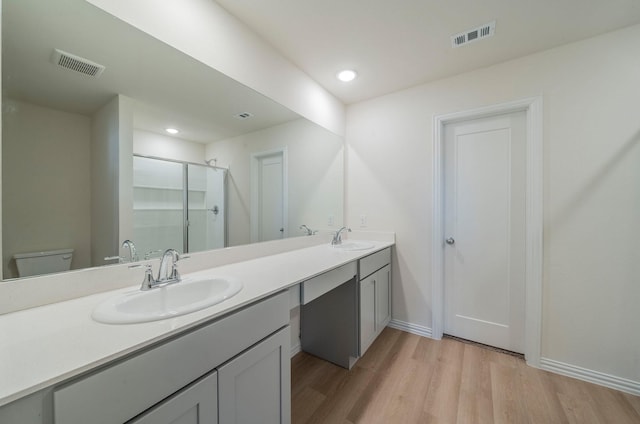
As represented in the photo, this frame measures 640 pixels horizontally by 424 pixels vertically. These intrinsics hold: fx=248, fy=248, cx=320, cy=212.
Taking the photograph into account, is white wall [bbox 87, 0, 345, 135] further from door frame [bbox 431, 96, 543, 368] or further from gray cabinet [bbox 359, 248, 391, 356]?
door frame [bbox 431, 96, 543, 368]

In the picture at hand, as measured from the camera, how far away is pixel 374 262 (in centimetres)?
208

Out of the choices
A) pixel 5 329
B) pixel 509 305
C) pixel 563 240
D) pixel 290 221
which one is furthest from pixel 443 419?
pixel 5 329

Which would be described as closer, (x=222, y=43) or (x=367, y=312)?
(x=222, y=43)

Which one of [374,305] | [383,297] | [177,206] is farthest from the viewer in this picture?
[383,297]

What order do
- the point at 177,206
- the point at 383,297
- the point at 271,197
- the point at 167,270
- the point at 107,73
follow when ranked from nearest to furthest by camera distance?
1. the point at 107,73
2. the point at 167,270
3. the point at 177,206
4. the point at 271,197
5. the point at 383,297

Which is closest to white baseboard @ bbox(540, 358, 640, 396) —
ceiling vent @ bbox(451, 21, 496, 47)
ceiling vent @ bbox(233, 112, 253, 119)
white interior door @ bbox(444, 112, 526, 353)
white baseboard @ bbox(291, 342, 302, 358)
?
white interior door @ bbox(444, 112, 526, 353)

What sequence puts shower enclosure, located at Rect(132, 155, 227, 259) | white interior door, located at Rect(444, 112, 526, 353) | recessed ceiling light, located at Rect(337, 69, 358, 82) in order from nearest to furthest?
1. shower enclosure, located at Rect(132, 155, 227, 259)
2. white interior door, located at Rect(444, 112, 526, 353)
3. recessed ceiling light, located at Rect(337, 69, 358, 82)

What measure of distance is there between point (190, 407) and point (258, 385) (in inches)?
11.5

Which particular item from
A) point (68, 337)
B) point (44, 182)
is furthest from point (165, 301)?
point (44, 182)

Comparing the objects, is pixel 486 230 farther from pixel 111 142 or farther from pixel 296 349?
pixel 111 142

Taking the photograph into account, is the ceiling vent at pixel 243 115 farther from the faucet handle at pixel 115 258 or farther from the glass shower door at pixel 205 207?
the faucet handle at pixel 115 258

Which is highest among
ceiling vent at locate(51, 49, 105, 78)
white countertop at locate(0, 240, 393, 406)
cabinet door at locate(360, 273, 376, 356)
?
ceiling vent at locate(51, 49, 105, 78)

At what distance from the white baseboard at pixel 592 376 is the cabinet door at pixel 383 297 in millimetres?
→ 1146

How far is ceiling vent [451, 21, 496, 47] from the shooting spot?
1.61 metres
